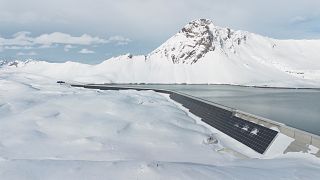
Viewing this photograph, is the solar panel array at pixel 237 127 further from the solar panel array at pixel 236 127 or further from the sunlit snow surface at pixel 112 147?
the sunlit snow surface at pixel 112 147

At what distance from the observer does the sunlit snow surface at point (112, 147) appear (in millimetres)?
27109

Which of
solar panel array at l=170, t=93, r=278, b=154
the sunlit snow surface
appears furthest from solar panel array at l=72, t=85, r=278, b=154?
the sunlit snow surface

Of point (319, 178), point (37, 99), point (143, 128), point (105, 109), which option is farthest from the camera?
point (37, 99)

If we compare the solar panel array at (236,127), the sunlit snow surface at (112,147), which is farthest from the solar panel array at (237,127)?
the sunlit snow surface at (112,147)

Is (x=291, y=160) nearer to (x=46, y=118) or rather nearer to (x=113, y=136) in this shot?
(x=113, y=136)

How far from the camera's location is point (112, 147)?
4319 centimetres

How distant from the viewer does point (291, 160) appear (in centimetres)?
3616

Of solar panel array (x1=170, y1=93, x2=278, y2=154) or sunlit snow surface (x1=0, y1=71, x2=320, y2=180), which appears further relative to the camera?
solar panel array (x1=170, y1=93, x2=278, y2=154)

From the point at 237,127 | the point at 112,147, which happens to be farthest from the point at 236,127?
the point at 112,147

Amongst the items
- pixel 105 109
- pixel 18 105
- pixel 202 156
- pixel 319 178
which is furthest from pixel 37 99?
pixel 319 178

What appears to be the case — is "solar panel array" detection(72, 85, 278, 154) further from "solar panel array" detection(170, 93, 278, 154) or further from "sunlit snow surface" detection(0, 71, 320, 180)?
"sunlit snow surface" detection(0, 71, 320, 180)

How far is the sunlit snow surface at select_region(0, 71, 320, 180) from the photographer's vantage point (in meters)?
27.1

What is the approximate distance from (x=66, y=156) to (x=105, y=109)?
84.1ft

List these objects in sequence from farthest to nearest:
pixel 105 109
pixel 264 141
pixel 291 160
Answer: pixel 105 109 < pixel 264 141 < pixel 291 160
